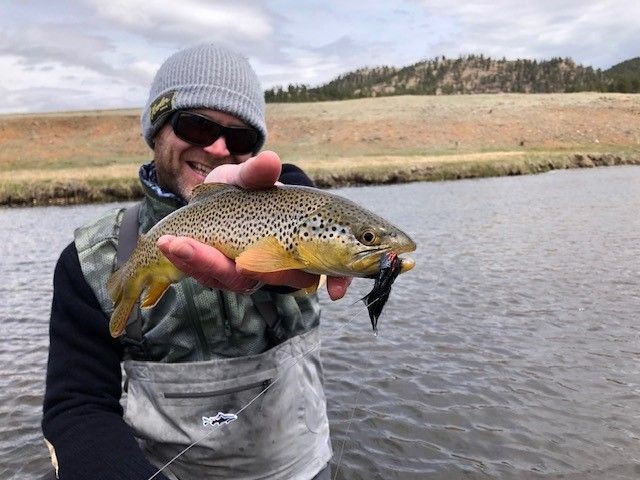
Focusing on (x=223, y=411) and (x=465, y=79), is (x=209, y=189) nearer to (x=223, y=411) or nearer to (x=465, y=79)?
(x=223, y=411)

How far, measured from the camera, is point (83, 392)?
270 centimetres

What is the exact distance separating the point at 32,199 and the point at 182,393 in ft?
91.9

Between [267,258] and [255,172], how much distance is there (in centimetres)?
37

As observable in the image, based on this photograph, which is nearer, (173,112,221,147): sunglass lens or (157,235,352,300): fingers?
(157,235,352,300): fingers

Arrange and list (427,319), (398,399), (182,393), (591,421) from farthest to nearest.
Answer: (427,319)
(398,399)
(591,421)
(182,393)

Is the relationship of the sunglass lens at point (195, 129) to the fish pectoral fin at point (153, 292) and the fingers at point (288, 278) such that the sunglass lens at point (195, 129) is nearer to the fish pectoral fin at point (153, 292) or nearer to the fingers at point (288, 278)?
the fish pectoral fin at point (153, 292)

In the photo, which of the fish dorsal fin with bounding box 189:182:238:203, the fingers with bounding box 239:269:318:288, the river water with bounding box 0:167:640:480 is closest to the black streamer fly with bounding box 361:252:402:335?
the fingers with bounding box 239:269:318:288

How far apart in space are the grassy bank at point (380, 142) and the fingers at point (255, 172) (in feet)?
83.7

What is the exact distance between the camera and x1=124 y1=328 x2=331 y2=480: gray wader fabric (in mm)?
2734

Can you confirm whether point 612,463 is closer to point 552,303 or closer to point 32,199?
point 552,303

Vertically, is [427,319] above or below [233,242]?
below

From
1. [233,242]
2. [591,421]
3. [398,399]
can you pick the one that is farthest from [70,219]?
[233,242]

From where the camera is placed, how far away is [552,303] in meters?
9.62

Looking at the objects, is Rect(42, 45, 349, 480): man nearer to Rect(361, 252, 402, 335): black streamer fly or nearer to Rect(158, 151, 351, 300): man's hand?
Rect(158, 151, 351, 300): man's hand
